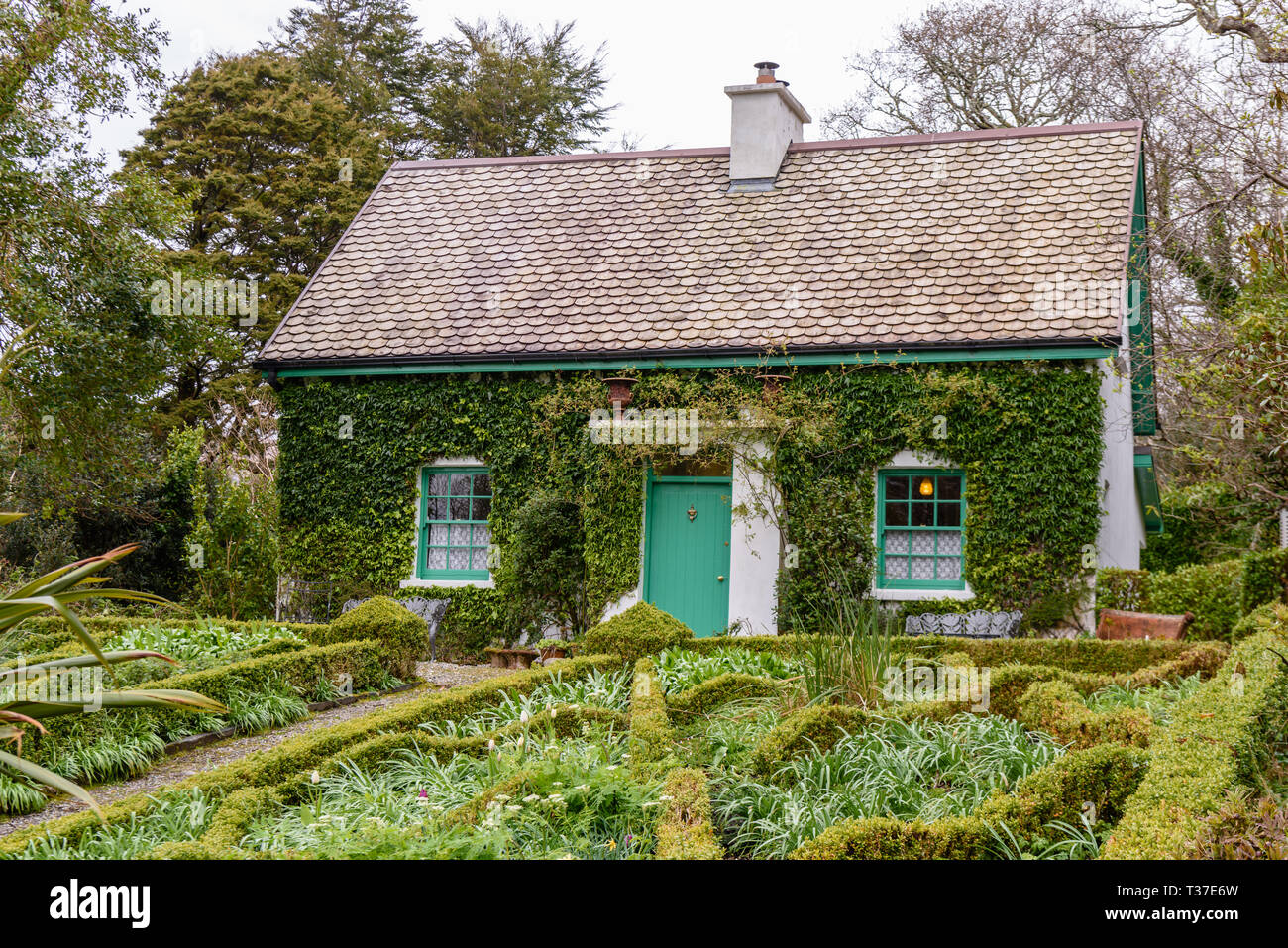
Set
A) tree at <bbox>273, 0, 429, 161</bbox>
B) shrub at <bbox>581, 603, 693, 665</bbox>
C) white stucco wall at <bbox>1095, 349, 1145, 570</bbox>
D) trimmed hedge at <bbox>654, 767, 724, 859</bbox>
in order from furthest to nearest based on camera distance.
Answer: tree at <bbox>273, 0, 429, 161</bbox> → white stucco wall at <bbox>1095, 349, 1145, 570</bbox> → shrub at <bbox>581, 603, 693, 665</bbox> → trimmed hedge at <bbox>654, 767, 724, 859</bbox>

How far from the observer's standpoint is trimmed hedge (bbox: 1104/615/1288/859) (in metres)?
3.63

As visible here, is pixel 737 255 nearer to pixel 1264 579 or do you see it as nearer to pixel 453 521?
pixel 453 521

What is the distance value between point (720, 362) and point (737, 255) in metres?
2.10

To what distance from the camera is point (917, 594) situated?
461 inches

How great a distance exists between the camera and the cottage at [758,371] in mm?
11531

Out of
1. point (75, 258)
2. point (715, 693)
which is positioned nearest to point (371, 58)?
point (75, 258)

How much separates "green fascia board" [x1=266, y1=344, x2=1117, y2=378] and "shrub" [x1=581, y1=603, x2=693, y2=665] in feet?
13.5

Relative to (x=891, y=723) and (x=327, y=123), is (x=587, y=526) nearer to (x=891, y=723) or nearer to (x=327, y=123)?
(x=891, y=723)

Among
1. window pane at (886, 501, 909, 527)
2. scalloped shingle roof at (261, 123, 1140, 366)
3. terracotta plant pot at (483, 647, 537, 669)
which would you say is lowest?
terracotta plant pot at (483, 647, 537, 669)

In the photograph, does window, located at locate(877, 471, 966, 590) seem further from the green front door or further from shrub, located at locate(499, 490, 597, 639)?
shrub, located at locate(499, 490, 597, 639)

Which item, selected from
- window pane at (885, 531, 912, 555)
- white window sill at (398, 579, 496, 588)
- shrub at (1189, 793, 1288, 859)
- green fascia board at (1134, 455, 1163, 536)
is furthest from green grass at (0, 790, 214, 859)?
green fascia board at (1134, 455, 1163, 536)

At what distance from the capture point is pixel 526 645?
12.5 m

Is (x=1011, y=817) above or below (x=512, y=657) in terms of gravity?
above

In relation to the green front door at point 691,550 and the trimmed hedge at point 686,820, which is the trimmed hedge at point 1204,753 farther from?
the green front door at point 691,550
